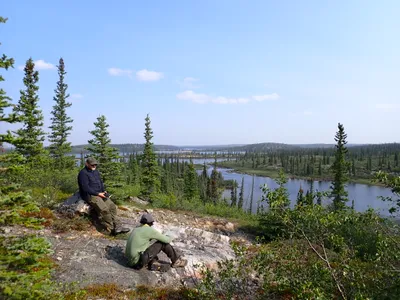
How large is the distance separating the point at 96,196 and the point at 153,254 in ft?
11.8

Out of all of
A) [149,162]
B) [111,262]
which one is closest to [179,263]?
[111,262]

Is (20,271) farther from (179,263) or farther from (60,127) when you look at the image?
(60,127)

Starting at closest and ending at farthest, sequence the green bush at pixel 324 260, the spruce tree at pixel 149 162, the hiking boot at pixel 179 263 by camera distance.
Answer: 1. the green bush at pixel 324 260
2. the hiking boot at pixel 179 263
3. the spruce tree at pixel 149 162

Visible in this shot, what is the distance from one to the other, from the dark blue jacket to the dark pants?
11.3ft

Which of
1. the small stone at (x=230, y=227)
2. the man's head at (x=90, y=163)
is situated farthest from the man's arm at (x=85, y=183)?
the small stone at (x=230, y=227)

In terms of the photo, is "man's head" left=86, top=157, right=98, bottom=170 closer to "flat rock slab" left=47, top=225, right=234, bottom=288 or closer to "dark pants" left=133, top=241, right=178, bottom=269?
"flat rock slab" left=47, top=225, right=234, bottom=288

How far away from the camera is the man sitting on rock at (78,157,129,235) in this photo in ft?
31.0

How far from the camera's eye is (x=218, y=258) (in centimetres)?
848

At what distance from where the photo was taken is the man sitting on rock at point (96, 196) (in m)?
9.45

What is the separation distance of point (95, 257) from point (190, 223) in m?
7.33

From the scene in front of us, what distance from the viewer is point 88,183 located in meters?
9.50

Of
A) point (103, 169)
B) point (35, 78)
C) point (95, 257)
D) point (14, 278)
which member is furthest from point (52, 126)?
point (14, 278)

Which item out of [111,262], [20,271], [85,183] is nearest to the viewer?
[20,271]

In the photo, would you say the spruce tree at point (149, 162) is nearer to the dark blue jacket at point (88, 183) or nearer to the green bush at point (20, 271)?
the dark blue jacket at point (88, 183)
